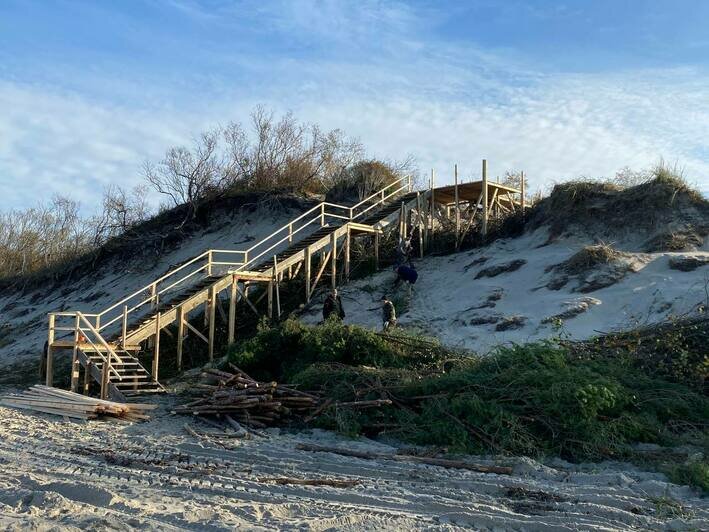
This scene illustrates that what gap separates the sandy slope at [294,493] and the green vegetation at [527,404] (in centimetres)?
48

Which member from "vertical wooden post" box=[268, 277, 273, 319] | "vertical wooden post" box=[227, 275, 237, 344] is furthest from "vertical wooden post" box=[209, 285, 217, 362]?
"vertical wooden post" box=[268, 277, 273, 319]

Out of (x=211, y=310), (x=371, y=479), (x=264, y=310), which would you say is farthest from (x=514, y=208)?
(x=371, y=479)

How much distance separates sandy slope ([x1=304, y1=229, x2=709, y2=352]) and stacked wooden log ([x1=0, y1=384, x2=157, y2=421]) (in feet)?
23.0

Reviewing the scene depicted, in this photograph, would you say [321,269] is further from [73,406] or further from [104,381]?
[73,406]

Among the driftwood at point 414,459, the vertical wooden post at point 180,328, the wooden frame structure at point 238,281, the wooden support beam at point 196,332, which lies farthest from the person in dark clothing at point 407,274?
the driftwood at point 414,459

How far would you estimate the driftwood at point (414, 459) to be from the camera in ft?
27.5

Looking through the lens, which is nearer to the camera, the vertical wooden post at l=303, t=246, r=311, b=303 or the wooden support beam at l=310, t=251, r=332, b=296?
the vertical wooden post at l=303, t=246, r=311, b=303

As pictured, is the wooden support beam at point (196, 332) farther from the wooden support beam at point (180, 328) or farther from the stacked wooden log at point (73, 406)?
the stacked wooden log at point (73, 406)

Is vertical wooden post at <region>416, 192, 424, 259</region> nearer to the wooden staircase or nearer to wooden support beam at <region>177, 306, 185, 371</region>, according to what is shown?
the wooden staircase

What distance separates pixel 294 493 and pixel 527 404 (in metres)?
4.01

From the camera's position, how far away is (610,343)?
40.5 ft

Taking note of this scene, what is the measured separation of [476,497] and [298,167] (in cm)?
2459

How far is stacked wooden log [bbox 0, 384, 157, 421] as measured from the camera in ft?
40.0

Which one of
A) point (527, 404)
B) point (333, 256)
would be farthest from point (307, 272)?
point (527, 404)
